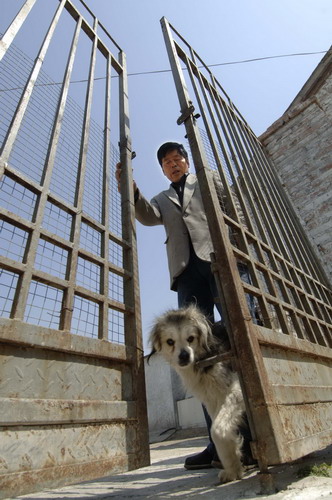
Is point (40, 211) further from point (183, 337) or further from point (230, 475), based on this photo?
point (230, 475)

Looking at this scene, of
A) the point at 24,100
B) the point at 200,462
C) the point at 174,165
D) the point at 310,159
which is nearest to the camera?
the point at 24,100

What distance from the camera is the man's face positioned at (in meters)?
3.36

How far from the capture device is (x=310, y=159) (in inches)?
183

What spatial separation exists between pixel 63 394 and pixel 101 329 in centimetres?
41

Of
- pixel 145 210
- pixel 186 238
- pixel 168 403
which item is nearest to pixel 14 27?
pixel 145 210

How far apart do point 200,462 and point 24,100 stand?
2.64 meters

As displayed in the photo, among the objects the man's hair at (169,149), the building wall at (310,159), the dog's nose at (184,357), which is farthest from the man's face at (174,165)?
the building wall at (310,159)

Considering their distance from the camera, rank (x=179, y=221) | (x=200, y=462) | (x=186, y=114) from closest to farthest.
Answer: (x=200, y=462)
(x=186, y=114)
(x=179, y=221)

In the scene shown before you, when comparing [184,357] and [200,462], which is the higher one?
[184,357]

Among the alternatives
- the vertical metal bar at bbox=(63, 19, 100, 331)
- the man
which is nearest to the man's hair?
the man

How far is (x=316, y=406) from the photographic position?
195 cm

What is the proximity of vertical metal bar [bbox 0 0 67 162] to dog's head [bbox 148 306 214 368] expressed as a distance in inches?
65.9

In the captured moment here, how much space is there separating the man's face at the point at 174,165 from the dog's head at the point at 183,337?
57.8 inches

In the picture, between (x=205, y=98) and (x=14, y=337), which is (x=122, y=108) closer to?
(x=205, y=98)
